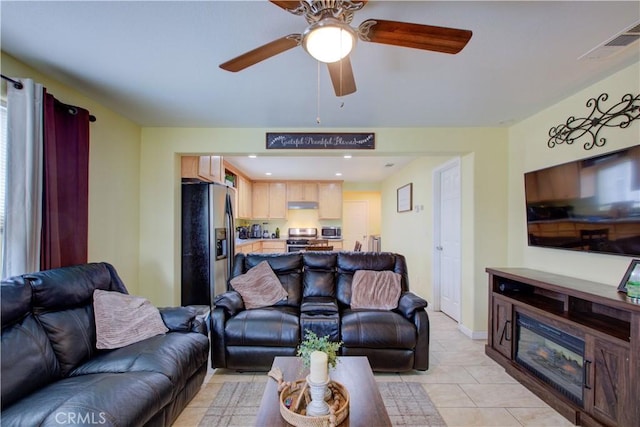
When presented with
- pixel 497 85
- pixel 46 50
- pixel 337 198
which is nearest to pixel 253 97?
pixel 46 50

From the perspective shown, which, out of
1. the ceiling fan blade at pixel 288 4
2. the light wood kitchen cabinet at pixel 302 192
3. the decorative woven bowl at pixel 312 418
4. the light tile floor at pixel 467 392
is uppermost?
the ceiling fan blade at pixel 288 4

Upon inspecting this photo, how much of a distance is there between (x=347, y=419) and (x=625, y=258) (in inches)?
89.0

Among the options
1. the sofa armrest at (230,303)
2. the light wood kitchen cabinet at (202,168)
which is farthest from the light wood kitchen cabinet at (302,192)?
the sofa armrest at (230,303)

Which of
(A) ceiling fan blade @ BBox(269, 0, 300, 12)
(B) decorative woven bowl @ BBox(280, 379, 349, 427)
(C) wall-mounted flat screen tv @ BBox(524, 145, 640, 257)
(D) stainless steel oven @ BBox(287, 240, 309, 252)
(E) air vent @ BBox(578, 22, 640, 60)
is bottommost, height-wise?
(B) decorative woven bowl @ BBox(280, 379, 349, 427)

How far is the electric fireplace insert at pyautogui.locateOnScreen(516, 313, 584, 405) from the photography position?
6.66ft

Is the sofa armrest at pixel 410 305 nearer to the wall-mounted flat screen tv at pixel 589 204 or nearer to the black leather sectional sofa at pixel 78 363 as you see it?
the wall-mounted flat screen tv at pixel 589 204

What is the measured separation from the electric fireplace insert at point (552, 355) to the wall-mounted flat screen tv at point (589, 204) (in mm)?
697

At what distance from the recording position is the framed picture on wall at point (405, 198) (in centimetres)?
550

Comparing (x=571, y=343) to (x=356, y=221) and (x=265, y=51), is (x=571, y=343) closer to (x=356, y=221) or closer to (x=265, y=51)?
(x=265, y=51)

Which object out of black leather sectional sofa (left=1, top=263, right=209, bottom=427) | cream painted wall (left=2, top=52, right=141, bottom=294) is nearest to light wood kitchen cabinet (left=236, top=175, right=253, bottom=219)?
cream painted wall (left=2, top=52, right=141, bottom=294)

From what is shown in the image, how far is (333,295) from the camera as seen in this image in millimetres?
3246

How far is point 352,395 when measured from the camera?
5.09 feet

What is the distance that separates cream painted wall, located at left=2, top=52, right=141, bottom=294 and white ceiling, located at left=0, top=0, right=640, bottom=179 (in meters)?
0.13

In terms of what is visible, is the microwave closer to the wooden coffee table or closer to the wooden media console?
the wooden media console
